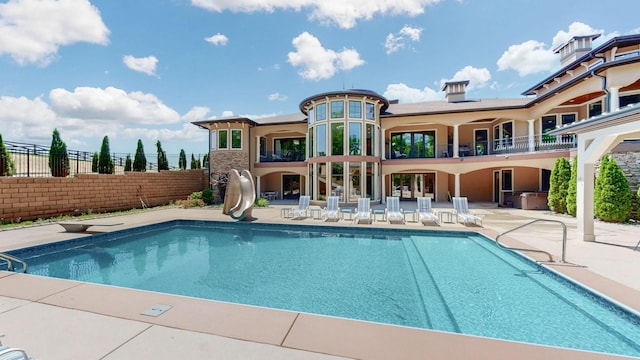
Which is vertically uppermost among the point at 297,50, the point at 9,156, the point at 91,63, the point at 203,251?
the point at 297,50

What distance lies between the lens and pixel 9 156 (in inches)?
478

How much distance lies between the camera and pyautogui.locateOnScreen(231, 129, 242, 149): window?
70.6 feet

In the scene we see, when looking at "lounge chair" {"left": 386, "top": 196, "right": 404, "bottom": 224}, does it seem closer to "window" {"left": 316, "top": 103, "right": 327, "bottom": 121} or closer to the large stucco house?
the large stucco house

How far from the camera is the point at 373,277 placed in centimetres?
625

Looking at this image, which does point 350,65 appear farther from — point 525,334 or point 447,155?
point 525,334

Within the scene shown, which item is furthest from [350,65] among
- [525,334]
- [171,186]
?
[525,334]

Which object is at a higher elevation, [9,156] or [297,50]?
[297,50]

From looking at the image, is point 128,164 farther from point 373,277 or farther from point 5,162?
point 373,277

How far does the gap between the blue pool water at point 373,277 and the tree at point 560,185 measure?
797 cm

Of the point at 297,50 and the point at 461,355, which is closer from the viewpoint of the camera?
the point at 461,355

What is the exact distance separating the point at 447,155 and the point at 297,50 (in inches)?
525

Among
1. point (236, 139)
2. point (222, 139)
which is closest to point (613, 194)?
point (236, 139)

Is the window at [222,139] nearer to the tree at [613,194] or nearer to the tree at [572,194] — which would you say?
the tree at [572,194]

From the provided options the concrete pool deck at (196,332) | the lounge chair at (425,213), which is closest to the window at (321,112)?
the lounge chair at (425,213)
